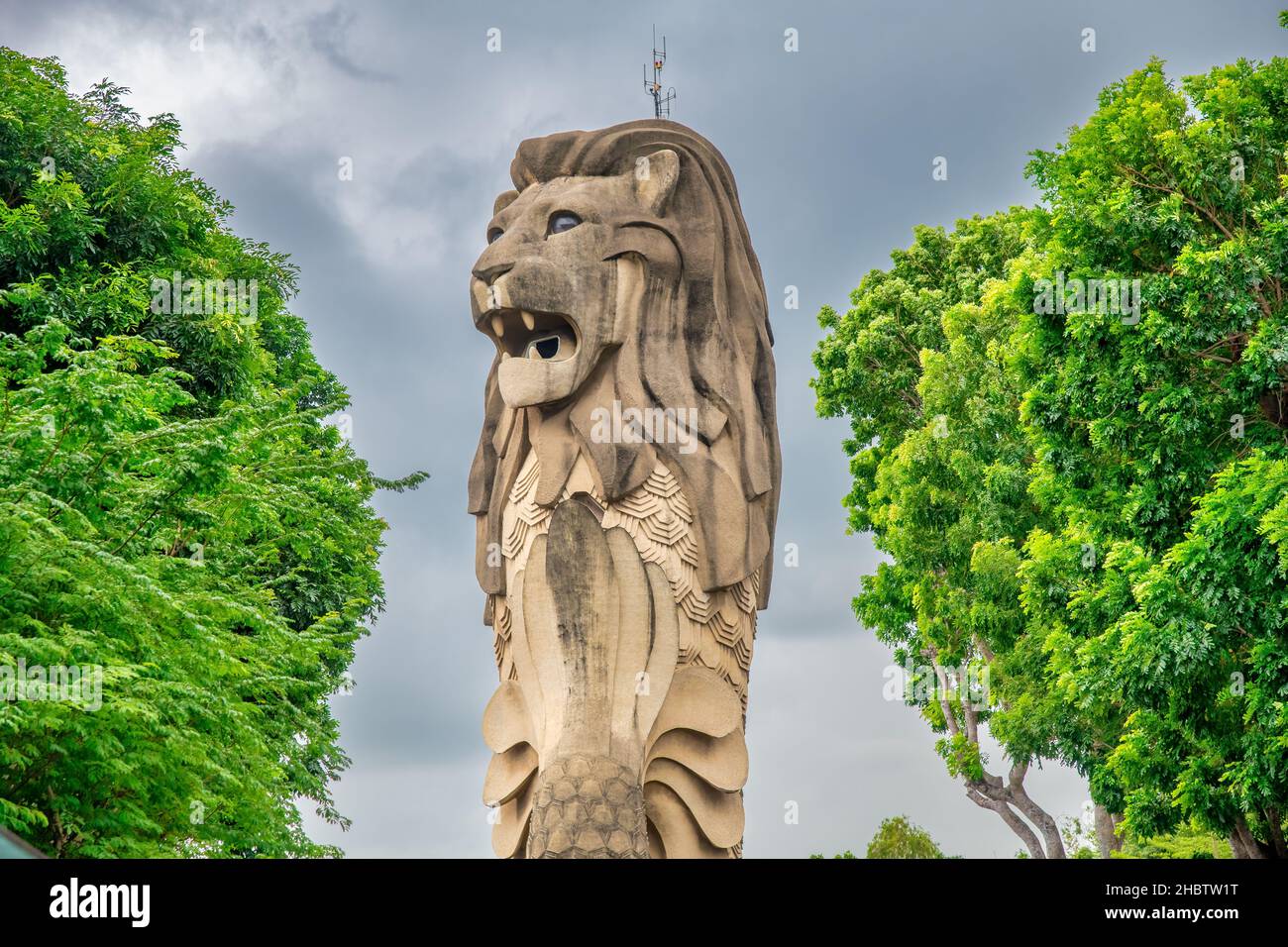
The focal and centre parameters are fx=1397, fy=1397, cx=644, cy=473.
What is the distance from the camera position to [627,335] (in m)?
11.1

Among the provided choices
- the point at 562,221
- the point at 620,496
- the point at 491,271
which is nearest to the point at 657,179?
the point at 562,221

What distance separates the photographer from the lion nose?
11.0 m

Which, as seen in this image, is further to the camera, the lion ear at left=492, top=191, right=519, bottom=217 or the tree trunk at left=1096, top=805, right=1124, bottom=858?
the tree trunk at left=1096, top=805, right=1124, bottom=858

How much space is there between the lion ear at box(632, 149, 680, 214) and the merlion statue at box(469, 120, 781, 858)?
18mm

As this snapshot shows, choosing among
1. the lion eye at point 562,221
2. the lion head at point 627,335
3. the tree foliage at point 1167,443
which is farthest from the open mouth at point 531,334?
the tree foliage at point 1167,443

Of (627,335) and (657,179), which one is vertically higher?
(657,179)

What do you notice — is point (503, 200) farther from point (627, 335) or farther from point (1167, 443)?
point (1167, 443)

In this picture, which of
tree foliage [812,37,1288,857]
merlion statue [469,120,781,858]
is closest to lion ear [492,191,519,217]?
merlion statue [469,120,781,858]

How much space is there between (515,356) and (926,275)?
1133 centimetres

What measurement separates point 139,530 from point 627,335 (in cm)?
429

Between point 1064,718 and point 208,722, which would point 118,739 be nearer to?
point 208,722

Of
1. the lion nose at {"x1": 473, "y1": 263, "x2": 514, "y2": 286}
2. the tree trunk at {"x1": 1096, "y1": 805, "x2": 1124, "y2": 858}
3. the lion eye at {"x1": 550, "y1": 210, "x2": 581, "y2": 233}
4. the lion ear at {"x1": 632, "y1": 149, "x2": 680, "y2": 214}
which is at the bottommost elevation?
the tree trunk at {"x1": 1096, "y1": 805, "x2": 1124, "y2": 858}

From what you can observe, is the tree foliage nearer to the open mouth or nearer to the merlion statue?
the merlion statue

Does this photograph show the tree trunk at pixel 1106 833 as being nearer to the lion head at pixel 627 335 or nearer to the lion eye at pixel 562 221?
the lion head at pixel 627 335
